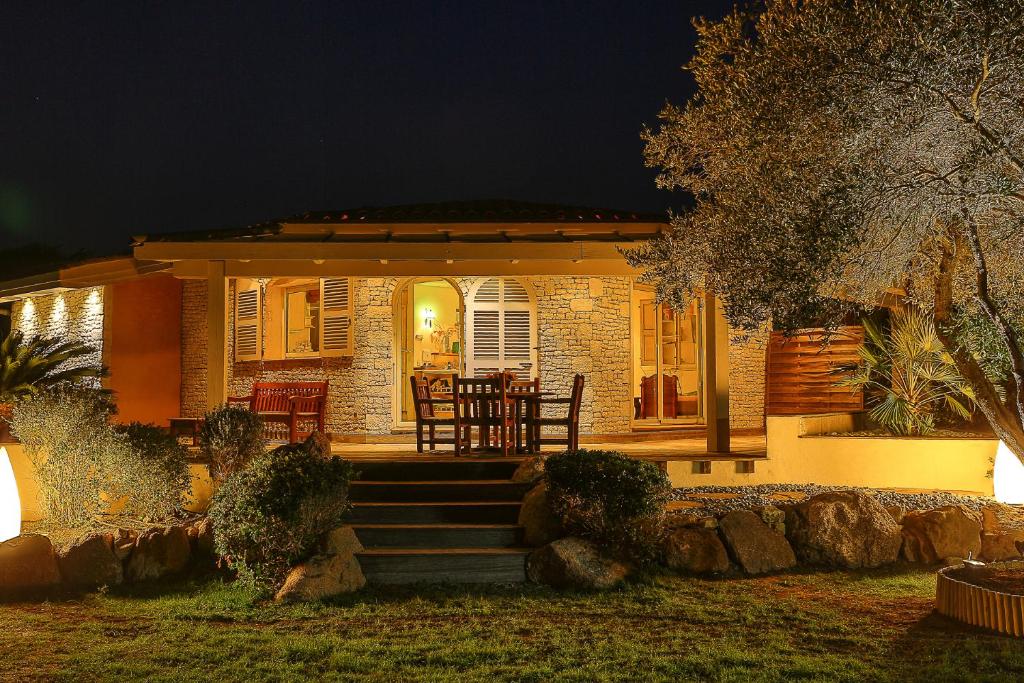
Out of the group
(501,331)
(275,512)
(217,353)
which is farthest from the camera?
(501,331)

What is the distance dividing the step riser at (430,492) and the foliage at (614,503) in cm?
126

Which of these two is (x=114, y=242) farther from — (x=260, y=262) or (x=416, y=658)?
(x=416, y=658)

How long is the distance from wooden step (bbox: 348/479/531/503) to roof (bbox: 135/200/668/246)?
313cm

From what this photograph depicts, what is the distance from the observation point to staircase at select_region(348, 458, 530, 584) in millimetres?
7195

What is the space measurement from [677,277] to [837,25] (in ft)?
8.90

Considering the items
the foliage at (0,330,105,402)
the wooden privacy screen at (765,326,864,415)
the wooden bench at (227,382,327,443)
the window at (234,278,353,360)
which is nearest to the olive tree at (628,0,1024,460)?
the wooden bench at (227,382,327,443)

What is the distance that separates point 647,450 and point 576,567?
171 inches

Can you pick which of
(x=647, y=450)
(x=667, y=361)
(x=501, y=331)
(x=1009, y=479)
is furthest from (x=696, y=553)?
(x=667, y=361)

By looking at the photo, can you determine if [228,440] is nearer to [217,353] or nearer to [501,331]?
[217,353]

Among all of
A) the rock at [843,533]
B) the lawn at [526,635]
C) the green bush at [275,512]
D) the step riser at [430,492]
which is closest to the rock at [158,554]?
the lawn at [526,635]

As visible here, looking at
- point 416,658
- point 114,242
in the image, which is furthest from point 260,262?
point 114,242

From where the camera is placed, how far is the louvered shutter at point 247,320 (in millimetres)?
13812

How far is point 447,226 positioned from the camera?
12203 mm

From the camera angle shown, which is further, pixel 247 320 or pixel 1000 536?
pixel 247 320
